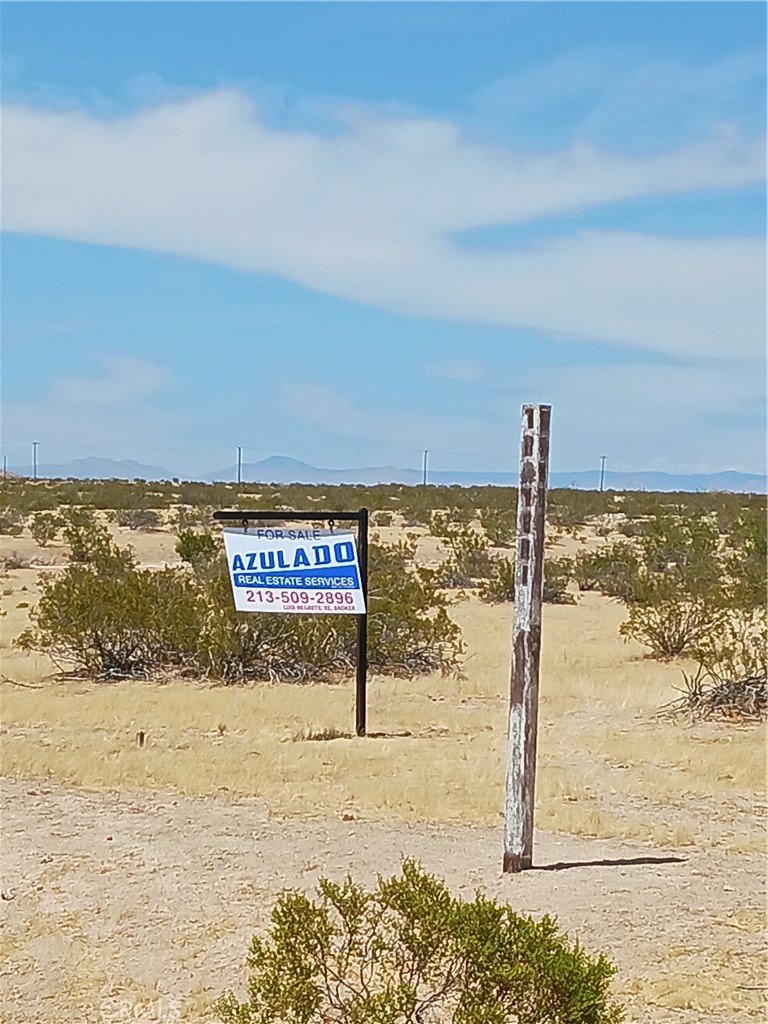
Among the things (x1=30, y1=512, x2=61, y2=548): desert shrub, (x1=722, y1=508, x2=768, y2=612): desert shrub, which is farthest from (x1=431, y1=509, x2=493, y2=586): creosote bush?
(x1=30, y1=512, x2=61, y2=548): desert shrub

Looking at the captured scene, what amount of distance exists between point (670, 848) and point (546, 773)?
209cm

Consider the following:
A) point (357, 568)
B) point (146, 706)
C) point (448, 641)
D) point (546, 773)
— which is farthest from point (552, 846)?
point (448, 641)

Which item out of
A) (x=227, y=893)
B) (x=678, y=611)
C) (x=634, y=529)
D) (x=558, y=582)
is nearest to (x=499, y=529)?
(x=634, y=529)

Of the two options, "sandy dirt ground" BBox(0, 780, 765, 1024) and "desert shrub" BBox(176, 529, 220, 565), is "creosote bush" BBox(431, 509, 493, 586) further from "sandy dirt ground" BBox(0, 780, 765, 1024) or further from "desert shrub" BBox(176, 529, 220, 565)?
"sandy dirt ground" BBox(0, 780, 765, 1024)

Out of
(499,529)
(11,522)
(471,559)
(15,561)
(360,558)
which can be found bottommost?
(15,561)

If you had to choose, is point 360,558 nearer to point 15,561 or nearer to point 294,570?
point 294,570

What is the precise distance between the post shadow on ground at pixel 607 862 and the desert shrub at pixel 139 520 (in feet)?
119

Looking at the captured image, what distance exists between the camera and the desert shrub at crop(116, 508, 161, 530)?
43031 mm

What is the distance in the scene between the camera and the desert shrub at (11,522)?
37.6 m

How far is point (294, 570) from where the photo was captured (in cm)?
1158

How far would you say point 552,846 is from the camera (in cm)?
789

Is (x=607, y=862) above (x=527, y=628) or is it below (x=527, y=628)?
below

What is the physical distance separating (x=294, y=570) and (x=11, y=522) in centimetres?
3068

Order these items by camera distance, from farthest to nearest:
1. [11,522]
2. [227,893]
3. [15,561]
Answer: [11,522]
[15,561]
[227,893]
